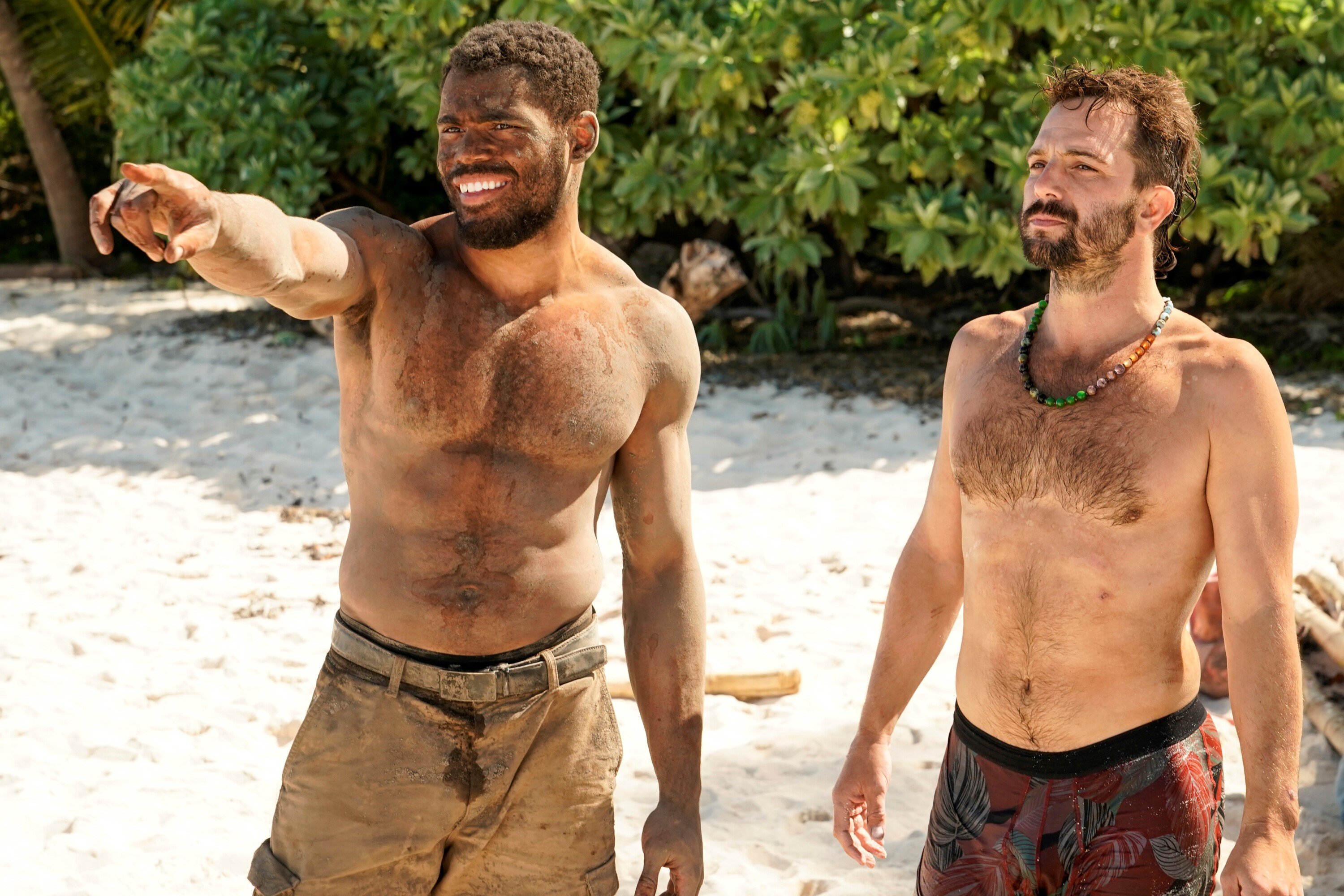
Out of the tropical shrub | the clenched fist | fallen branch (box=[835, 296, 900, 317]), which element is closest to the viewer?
the clenched fist

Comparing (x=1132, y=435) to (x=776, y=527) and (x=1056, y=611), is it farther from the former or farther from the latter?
(x=776, y=527)

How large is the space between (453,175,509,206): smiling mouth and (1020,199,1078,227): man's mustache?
85 centimetres

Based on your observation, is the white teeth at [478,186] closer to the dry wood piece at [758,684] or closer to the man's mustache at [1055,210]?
the man's mustache at [1055,210]

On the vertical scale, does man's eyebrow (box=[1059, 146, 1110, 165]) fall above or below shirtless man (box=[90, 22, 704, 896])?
above

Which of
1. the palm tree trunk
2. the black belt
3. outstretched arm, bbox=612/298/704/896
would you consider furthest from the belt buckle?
the palm tree trunk

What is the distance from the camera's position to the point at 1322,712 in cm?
385

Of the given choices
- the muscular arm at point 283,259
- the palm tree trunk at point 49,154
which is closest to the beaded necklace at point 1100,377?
the muscular arm at point 283,259

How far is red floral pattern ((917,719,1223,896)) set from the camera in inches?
80.9

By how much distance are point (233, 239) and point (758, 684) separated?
9.95ft

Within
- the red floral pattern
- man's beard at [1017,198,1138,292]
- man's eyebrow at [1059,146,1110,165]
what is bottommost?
the red floral pattern

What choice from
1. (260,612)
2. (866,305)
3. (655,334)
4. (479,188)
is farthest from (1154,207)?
(866,305)

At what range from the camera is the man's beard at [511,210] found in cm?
204

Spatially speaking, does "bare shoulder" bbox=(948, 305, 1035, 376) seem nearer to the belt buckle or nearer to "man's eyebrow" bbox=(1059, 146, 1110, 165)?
"man's eyebrow" bbox=(1059, 146, 1110, 165)

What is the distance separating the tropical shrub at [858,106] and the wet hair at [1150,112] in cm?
425
